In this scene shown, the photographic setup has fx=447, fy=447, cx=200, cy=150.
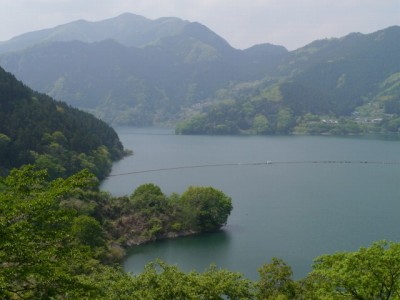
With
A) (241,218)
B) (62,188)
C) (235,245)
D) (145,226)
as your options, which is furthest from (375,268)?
(241,218)

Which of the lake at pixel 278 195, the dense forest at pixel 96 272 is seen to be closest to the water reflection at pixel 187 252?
the lake at pixel 278 195

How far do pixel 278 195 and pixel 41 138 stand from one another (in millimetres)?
45046

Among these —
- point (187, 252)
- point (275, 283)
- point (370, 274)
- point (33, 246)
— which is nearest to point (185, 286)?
point (275, 283)

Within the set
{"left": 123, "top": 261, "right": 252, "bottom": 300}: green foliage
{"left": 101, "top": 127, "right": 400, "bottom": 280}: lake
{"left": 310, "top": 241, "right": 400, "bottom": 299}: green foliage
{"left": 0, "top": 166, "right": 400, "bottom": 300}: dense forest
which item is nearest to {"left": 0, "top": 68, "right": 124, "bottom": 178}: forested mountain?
{"left": 101, "top": 127, "right": 400, "bottom": 280}: lake

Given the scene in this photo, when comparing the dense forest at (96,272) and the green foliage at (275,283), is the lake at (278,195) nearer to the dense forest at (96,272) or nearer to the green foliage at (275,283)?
the dense forest at (96,272)

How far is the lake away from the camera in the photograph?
164ft

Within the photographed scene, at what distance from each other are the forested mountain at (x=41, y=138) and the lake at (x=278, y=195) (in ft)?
25.1

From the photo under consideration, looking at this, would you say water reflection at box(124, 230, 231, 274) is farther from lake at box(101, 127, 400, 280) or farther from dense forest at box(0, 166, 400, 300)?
dense forest at box(0, 166, 400, 300)

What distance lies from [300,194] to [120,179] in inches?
1505

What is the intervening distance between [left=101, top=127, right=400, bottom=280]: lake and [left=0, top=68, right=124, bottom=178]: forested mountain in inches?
301

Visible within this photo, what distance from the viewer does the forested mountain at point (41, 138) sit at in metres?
75.7

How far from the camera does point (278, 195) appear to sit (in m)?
81.6

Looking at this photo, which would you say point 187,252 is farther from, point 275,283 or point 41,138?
point 41,138

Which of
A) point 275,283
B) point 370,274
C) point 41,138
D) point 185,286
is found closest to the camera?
point 370,274
